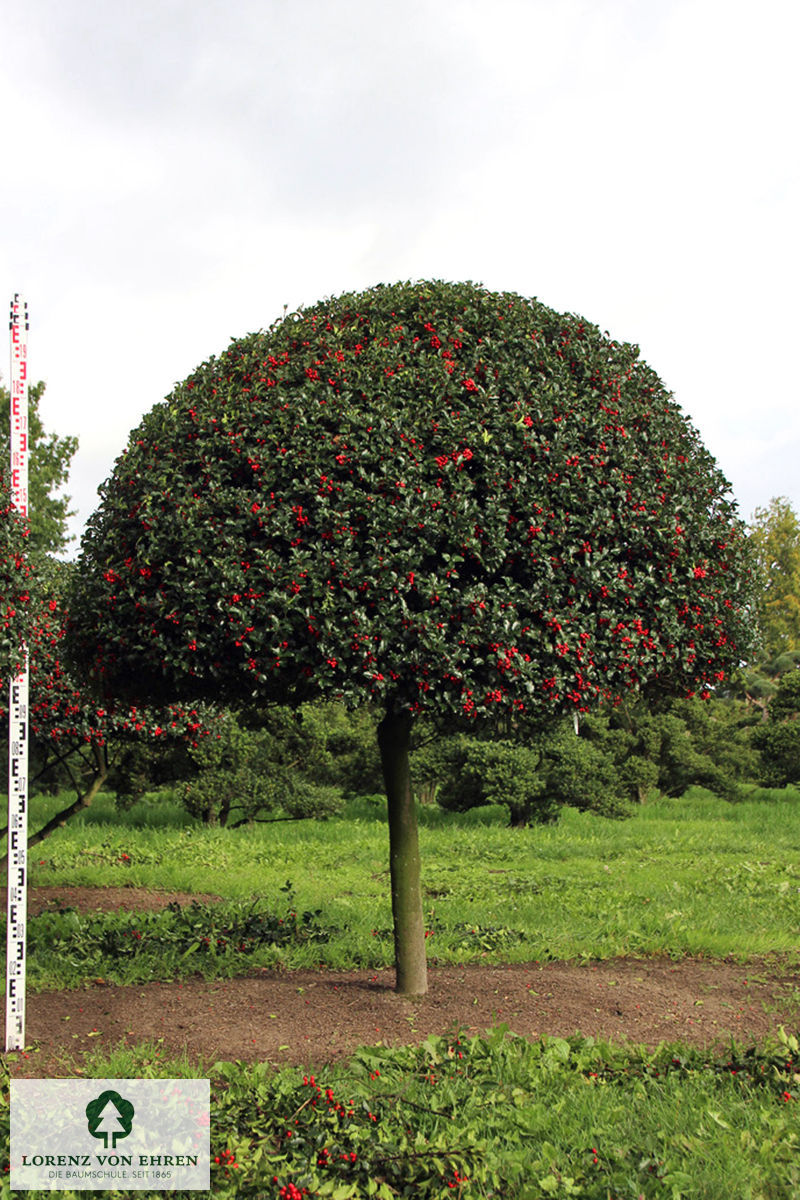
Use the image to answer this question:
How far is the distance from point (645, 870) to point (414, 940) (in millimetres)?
6581

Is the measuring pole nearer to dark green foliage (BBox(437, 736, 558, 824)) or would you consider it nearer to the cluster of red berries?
the cluster of red berries

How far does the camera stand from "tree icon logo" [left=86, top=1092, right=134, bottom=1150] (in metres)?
3.93

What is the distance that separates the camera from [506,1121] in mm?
4188

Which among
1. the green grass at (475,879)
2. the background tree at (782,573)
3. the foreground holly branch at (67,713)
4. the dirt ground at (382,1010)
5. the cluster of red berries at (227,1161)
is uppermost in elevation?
the background tree at (782,573)

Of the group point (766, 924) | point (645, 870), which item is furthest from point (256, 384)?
point (645, 870)

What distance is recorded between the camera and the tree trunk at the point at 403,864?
6.19 m

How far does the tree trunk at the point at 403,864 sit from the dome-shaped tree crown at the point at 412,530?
0.84 meters

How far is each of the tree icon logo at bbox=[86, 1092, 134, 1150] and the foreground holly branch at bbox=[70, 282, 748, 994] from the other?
6.99 ft

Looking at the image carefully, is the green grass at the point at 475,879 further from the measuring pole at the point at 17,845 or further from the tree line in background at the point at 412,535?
the tree line in background at the point at 412,535

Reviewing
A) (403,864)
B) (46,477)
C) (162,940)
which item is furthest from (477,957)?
(46,477)

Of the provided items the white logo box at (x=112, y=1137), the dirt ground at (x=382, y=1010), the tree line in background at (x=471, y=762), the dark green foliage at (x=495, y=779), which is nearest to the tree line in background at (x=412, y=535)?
the dirt ground at (x=382, y=1010)

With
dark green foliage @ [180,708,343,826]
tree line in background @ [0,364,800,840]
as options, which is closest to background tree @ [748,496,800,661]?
tree line in background @ [0,364,800,840]

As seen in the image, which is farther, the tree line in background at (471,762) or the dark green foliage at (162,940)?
the tree line in background at (471,762)

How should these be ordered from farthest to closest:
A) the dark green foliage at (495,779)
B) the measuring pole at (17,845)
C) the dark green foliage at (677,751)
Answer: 1. the dark green foliage at (677,751)
2. the dark green foliage at (495,779)
3. the measuring pole at (17,845)
